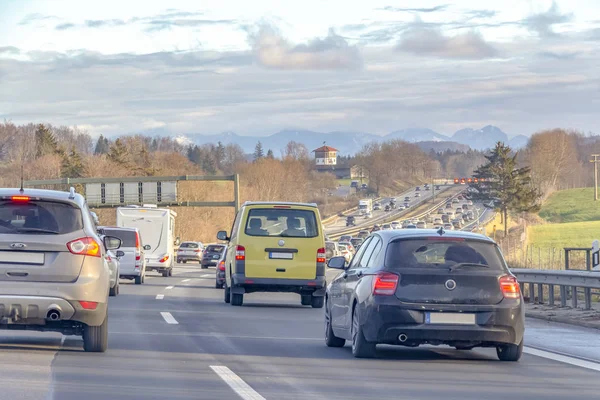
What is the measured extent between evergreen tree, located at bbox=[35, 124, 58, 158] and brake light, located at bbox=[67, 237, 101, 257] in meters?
126

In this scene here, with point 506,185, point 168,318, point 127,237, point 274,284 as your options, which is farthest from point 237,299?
point 506,185

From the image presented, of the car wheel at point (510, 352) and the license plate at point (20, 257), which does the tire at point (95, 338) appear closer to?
the license plate at point (20, 257)

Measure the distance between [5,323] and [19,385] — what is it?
2075 millimetres

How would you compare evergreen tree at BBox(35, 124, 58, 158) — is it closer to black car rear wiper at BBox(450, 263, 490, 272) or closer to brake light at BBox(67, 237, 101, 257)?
brake light at BBox(67, 237, 101, 257)

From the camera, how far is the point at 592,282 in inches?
715

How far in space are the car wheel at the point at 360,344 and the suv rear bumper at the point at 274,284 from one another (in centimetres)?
1007

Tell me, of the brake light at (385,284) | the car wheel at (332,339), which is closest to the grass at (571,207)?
the car wheel at (332,339)

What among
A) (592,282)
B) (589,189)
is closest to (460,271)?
(592,282)

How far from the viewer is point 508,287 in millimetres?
11391

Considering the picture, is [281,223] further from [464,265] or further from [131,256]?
[464,265]

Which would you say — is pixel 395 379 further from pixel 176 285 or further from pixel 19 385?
pixel 176 285

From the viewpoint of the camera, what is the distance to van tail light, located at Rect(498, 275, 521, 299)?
11359mm

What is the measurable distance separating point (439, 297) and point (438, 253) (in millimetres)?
575

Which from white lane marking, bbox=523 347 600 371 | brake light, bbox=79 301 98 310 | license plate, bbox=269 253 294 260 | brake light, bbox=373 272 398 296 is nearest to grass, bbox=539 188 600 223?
license plate, bbox=269 253 294 260
